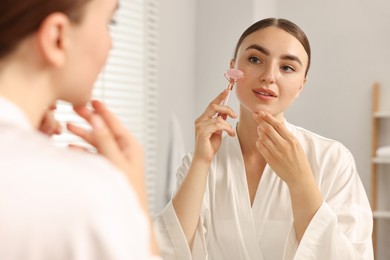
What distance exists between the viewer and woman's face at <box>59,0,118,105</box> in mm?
540

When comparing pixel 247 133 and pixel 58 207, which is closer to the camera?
pixel 58 207

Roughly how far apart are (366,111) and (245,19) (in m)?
0.82

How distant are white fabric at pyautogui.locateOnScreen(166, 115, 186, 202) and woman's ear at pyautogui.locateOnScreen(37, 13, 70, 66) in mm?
2439

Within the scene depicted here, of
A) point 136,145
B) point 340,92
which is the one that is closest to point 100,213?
point 136,145

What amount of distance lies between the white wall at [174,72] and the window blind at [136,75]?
60 millimetres

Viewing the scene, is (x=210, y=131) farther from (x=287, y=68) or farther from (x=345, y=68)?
(x=345, y=68)

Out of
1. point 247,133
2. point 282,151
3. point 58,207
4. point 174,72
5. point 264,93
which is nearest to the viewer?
point 58,207

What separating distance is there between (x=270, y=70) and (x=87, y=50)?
0.93m

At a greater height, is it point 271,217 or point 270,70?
point 270,70

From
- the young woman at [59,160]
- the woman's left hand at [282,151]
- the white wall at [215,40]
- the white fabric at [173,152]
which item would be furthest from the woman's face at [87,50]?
the white wall at [215,40]

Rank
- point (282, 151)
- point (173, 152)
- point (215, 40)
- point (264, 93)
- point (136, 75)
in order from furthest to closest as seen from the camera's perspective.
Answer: point (215, 40) → point (173, 152) → point (136, 75) → point (264, 93) → point (282, 151)

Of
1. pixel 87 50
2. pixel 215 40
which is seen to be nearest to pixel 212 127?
pixel 87 50

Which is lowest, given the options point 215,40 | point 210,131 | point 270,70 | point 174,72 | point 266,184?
point 266,184

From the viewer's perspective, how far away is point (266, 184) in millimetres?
1502
